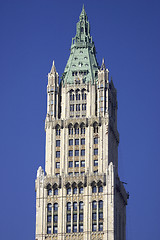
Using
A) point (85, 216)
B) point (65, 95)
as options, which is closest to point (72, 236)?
point (85, 216)

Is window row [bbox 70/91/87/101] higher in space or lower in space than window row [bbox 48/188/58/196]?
higher

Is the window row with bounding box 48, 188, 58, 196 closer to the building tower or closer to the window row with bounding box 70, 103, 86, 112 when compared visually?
the building tower

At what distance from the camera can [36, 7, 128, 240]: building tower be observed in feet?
577

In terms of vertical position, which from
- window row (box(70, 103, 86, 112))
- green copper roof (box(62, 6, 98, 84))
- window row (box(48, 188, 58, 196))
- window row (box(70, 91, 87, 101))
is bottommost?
window row (box(48, 188, 58, 196))

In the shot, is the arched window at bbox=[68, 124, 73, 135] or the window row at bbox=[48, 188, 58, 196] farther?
the arched window at bbox=[68, 124, 73, 135]

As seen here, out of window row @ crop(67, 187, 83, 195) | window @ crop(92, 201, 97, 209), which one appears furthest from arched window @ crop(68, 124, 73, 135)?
window @ crop(92, 201, 97, 209)

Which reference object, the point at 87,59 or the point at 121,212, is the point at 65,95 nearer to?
the point at 87,59

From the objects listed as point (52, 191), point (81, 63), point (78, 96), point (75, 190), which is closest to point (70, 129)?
point (78, 96)

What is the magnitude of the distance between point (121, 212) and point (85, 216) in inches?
543

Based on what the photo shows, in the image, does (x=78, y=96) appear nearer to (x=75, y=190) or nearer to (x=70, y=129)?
(x=70, y=129)

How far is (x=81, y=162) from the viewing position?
7141 inches

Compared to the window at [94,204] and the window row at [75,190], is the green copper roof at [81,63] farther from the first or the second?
the window at [94,204]

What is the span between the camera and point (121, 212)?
7367 inches

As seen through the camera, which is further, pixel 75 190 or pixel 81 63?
pixel 81 63
